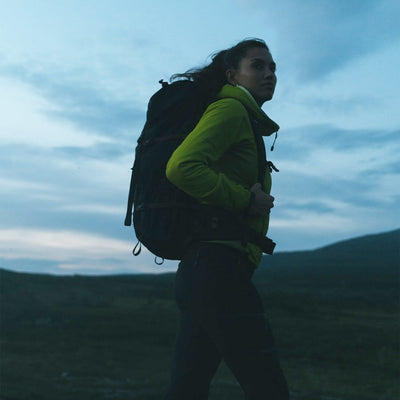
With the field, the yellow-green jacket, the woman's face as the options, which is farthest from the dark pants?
the field

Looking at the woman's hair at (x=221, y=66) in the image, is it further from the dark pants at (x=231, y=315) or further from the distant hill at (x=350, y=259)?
the distant hill at (x=350, y=259)

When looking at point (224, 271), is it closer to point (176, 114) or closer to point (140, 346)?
point (176, 114)

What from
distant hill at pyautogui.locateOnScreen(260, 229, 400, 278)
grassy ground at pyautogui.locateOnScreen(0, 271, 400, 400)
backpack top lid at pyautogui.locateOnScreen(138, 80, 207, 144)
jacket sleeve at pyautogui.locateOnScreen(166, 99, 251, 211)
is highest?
distant hill at pyautogui.locateOnScreen(260, 229, 400, 278)

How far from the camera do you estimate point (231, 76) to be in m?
3.26

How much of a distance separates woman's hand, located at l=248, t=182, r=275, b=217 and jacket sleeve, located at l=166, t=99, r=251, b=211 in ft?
0.12

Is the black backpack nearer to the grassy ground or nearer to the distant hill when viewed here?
the grassy ground

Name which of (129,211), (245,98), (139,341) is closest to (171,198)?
(129,211)

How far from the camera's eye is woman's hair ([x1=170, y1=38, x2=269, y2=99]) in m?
3.20

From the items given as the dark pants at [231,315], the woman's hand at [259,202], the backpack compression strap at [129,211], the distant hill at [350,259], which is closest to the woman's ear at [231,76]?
the woman's hand at [259,202]

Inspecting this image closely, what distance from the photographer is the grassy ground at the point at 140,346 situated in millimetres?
9273

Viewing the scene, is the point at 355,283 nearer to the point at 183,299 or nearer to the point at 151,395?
the point at 151,395

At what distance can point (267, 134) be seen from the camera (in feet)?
10.7

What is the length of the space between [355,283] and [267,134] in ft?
116

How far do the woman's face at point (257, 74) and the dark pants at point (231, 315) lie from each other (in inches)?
32.1
